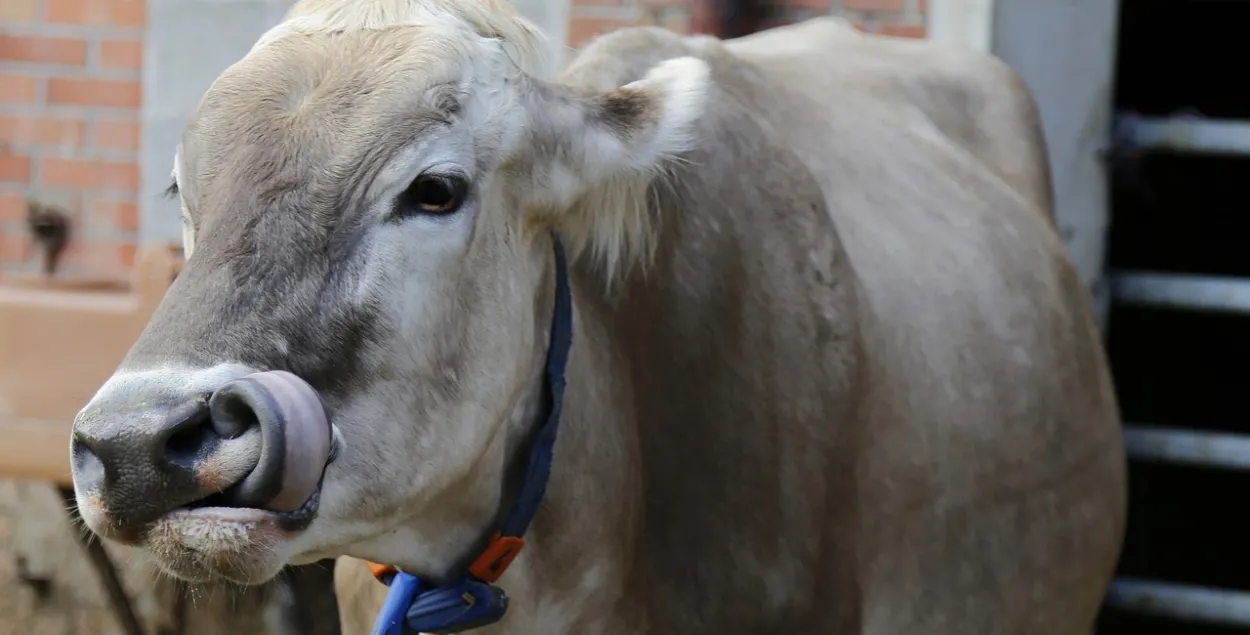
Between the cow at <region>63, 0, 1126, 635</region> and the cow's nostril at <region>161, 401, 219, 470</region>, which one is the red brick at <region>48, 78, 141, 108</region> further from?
the cow's nostril at <region>161, 401, 219, 470</region>

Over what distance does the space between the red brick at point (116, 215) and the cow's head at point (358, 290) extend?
2259mm

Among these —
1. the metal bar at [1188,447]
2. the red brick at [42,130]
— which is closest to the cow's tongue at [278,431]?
the metal bar at [1188,447]

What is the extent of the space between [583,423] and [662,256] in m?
0.25

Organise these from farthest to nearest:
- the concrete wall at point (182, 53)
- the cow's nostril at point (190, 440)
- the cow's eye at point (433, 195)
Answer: the concrete wall at point (182, 53) → the cow's eye at point (433, 195) → the cow's nostril at point (190, 440)

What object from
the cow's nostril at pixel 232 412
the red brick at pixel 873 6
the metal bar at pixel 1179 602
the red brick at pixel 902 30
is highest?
the red brick at pixel 873 6

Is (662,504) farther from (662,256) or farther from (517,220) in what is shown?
(517,220)

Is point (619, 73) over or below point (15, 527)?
over

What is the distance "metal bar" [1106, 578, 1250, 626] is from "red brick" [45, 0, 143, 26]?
2.74 m

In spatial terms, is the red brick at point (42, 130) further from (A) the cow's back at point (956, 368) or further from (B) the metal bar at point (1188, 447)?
(B) the metal bar at point (1188, 447)

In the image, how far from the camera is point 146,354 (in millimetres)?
1567

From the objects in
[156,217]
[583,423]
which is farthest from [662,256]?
[156,217]

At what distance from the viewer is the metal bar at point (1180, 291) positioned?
353cm

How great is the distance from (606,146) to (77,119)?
2.51 metres

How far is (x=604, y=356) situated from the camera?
6.91 ft
